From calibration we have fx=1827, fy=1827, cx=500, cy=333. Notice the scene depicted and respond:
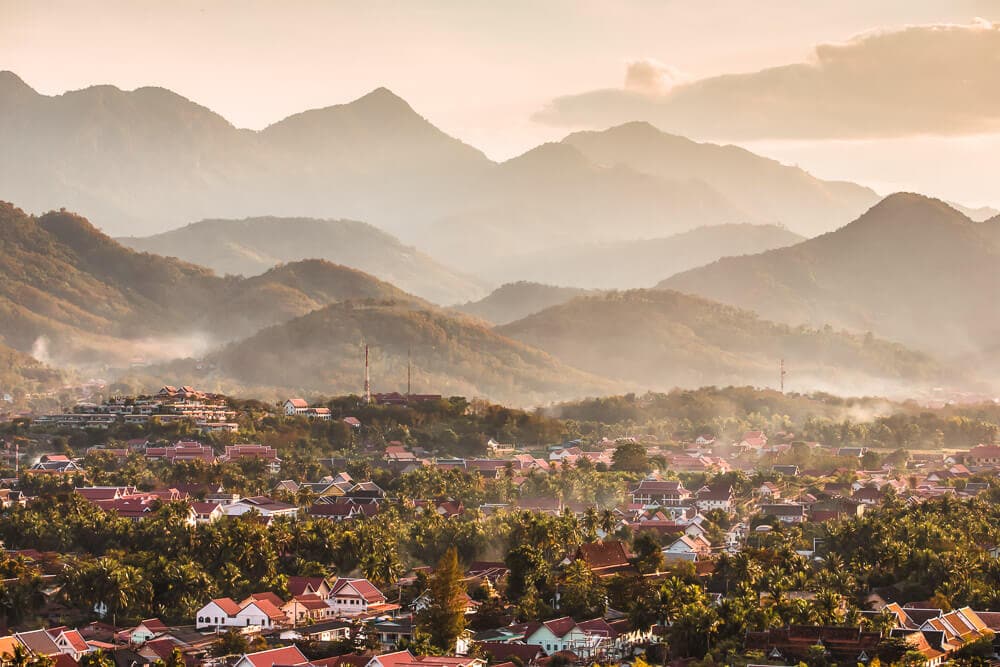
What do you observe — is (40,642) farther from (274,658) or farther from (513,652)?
(513,652)

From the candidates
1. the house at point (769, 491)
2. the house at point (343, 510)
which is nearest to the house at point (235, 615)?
the house at point (343, 510)

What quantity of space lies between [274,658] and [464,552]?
2074 centimetres

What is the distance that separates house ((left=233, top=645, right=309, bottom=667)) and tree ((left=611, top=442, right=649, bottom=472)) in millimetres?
52424

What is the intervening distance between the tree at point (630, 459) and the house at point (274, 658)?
2064 inches

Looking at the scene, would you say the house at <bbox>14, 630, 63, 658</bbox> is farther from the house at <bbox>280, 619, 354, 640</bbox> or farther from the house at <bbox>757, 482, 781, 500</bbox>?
the house at <bbox>757, 482, 781, 500</bbox>

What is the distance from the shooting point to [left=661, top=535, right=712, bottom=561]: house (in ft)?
249

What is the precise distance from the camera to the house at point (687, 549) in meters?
75.8

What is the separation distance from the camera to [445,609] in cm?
6022

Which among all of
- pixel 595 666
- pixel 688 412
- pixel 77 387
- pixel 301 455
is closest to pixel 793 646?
pixel 595 666

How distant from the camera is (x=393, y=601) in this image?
6769 centimetres

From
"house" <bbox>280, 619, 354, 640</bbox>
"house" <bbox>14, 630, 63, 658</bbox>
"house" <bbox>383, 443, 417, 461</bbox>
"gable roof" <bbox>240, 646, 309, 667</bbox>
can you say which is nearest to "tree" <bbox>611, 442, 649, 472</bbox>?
"house" <bbox>383, 443, 417, 461</bbox>

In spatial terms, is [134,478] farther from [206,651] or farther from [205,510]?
[206,651]

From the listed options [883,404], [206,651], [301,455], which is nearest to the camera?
[206,651]

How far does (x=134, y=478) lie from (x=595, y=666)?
45.9 metres
